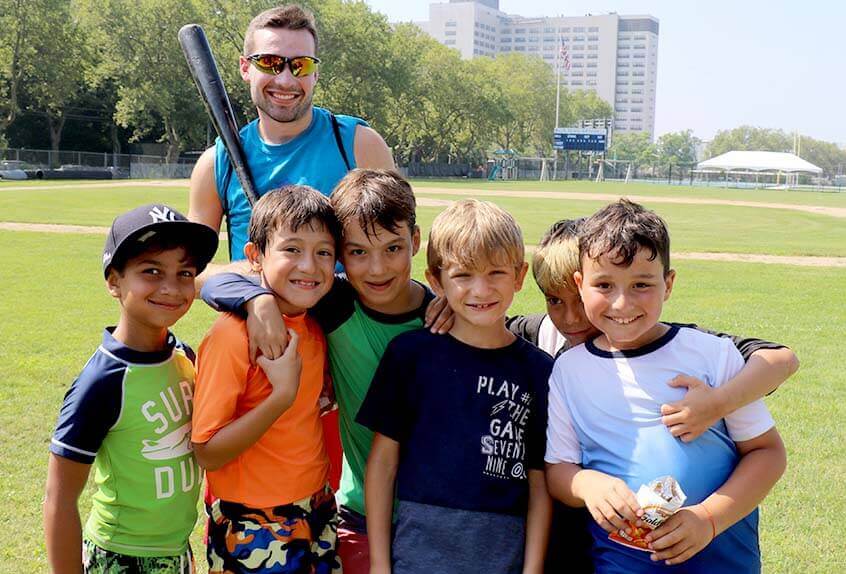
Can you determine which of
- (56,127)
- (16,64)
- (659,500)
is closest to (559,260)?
(659,500)

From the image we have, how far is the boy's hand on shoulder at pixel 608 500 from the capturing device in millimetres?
2307

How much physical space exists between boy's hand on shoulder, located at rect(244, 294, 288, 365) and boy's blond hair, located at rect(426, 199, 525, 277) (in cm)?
58

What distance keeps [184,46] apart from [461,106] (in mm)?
78602

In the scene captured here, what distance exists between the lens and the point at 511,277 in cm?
266

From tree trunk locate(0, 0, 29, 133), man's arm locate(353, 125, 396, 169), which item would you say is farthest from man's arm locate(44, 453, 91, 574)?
tree trunk locate(0, 0, 29, 133)

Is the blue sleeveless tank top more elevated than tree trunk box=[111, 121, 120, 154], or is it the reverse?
tree trunk box=[111, 121, 120, 154]

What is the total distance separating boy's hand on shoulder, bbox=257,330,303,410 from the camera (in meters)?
2.50

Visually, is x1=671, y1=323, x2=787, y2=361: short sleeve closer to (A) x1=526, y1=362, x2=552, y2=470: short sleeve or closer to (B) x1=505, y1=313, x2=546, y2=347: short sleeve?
(A) x1=526, y1=362, x2=552, y2=470: short sleeve

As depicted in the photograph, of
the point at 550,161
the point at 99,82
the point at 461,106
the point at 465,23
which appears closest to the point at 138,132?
the point at 99,82

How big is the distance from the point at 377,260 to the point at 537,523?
3.34 ft

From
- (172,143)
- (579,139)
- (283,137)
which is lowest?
(283,137)

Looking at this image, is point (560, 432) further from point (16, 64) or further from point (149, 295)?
point (16, 64)

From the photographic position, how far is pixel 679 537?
2271 millimetres

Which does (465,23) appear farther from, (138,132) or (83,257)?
(83,257)
